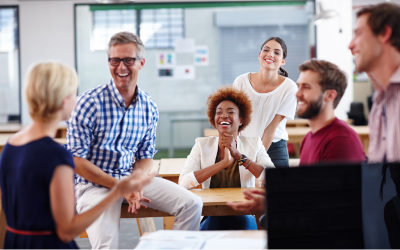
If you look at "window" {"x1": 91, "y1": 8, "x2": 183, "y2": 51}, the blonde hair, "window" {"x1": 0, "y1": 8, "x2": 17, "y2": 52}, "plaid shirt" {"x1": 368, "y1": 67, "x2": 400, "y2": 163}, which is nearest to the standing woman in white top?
"plaid shirt" {"x1": 368, "y1": 67, "x2": 400, "y2": 163}

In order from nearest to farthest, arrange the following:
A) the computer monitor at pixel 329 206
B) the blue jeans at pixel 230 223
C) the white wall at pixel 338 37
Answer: the computer monitor at pixel 329 206 → the blue jeans at pixel 230 223 → the white wall at pixel 338 37

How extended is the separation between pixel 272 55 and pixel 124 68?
1.25 m

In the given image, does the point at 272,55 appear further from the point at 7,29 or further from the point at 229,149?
the point at 7,29

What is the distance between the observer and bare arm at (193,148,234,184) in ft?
7.60

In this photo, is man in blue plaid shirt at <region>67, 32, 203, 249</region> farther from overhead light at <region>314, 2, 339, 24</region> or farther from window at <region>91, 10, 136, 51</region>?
window at <region>91, 10, 136, 51</region>

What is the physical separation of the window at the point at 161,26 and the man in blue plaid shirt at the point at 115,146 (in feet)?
16.4

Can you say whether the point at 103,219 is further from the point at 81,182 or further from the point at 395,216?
the point at 395,216

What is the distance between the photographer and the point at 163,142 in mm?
7246

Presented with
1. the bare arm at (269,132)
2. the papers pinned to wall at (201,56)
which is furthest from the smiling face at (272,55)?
the papers pinned to wall at (201,56)

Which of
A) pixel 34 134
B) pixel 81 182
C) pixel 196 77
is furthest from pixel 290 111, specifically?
pixel 196 77

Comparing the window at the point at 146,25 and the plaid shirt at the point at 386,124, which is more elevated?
the window at the point at 146,25

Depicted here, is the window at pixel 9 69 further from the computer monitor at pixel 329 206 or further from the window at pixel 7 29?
the computer monitor at pixel 329 206

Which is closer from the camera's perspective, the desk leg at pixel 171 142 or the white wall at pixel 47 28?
the white wall at pixel 47 28

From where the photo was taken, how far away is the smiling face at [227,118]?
2498 mm
